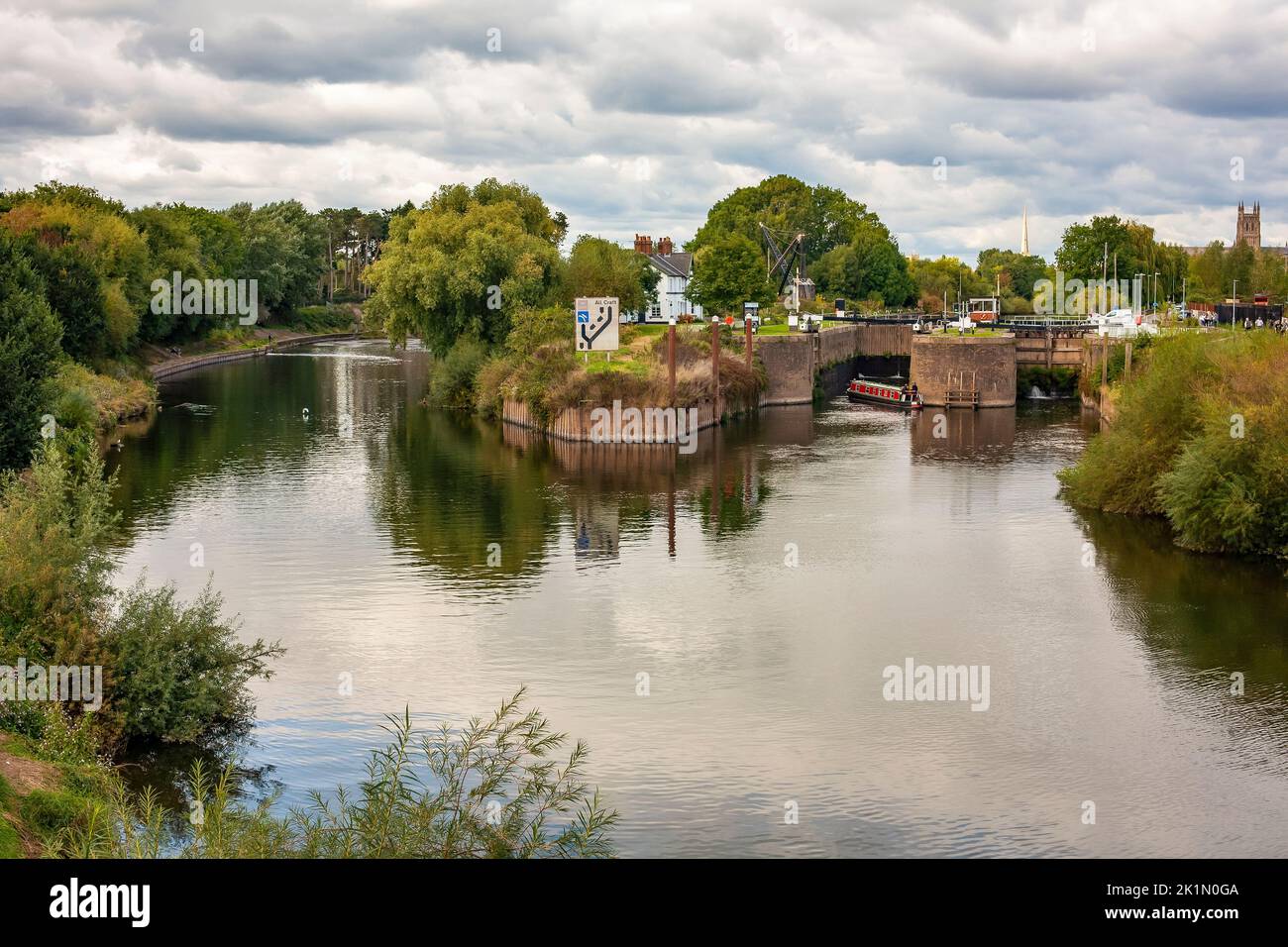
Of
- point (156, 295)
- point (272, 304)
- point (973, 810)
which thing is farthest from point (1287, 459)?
point (272, 304)

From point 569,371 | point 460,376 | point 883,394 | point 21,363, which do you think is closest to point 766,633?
point 21,363

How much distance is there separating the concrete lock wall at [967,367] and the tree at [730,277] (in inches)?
1197

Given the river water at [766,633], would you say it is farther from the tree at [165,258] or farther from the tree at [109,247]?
the tree at [165,258]

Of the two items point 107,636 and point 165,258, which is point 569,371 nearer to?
point 107,636

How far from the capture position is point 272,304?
147625 mm

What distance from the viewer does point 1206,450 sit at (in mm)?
41750

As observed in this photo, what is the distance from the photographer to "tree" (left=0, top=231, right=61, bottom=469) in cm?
4581

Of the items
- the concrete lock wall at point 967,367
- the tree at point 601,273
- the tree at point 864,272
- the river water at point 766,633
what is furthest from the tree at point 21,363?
the tree at point 864,272

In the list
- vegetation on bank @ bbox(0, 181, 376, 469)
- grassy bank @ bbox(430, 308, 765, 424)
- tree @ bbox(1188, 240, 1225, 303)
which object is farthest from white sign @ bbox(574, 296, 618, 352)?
tree @ bbox(1188, 240, 1225, 303)

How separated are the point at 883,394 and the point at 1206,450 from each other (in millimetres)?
48401

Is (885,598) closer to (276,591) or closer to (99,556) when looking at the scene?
(276,591)

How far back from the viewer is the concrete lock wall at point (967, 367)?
85.2 m

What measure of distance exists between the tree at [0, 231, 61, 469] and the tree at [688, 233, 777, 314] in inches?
2564
